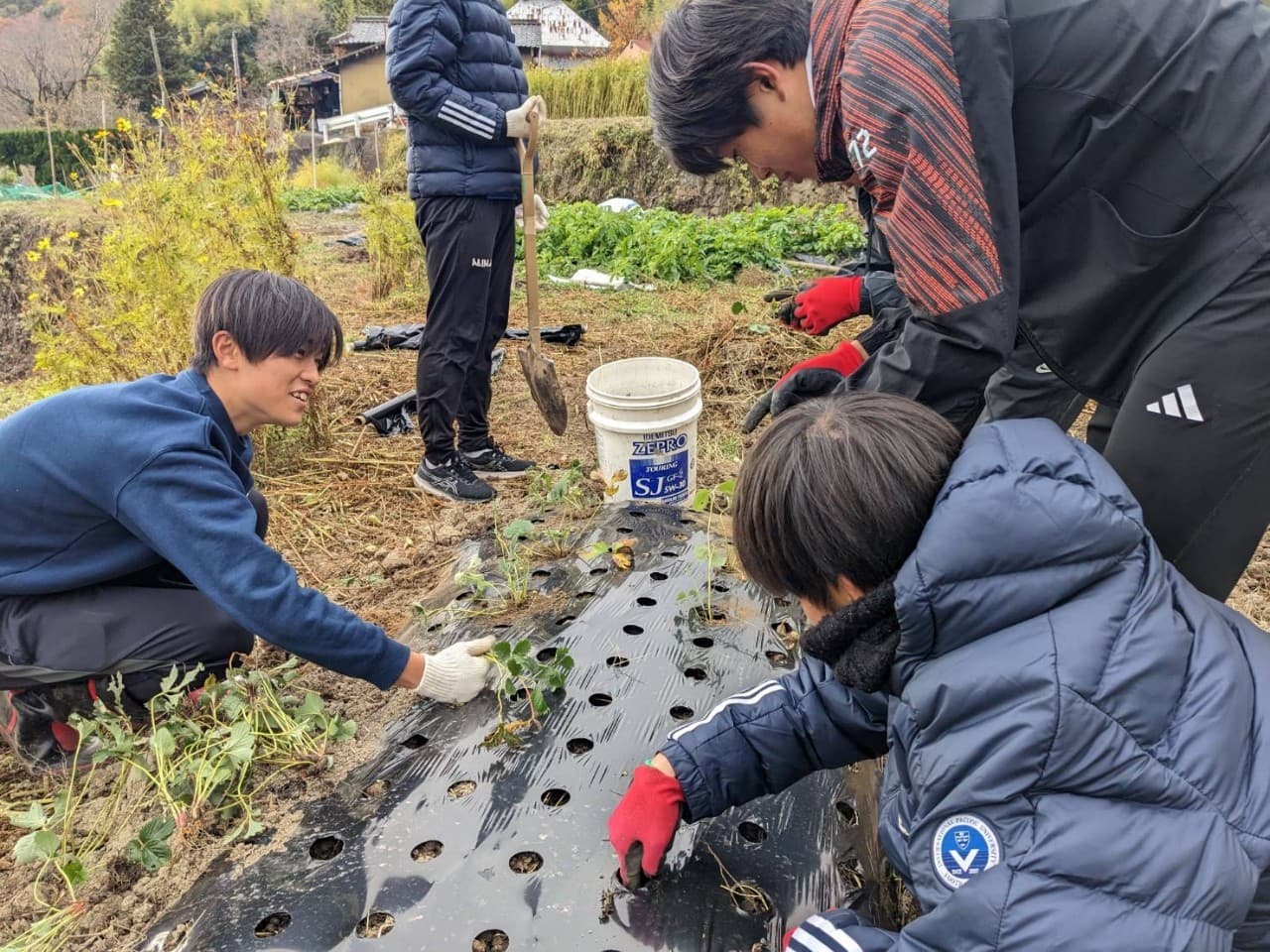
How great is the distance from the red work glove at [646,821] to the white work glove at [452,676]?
0.56 meters

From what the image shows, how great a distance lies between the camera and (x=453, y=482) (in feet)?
11.8

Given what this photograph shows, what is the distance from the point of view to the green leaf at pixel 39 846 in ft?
5.03

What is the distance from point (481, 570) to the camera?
2605 mm

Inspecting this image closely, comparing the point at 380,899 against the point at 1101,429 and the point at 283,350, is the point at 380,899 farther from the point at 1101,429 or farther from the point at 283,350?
the point at 1101,429

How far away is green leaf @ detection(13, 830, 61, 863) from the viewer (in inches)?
60.3

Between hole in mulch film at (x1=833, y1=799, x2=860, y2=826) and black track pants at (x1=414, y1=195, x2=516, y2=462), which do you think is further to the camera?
black track pants at (x1=414, y1=195, x2=516, y2=462)

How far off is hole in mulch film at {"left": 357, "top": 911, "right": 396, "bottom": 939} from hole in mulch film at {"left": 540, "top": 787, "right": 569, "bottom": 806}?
331mm

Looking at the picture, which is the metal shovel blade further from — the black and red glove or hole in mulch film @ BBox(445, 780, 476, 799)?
hole in mulch film @ BBox(445, 780, 476, 799)

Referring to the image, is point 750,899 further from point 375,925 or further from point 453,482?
point 453,482

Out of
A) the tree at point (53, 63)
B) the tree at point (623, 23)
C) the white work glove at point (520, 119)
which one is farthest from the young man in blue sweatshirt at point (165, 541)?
the tree at point (623, 23)

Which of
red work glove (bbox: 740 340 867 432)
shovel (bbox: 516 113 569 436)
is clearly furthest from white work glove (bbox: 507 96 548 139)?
red work glove (bbox: 740 340 867 432)

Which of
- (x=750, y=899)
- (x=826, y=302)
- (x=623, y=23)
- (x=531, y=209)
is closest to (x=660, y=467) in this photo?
(x=826, y=302)

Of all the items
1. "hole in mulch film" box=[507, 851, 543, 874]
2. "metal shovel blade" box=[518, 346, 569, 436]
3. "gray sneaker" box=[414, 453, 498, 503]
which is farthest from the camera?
"metal shovel blade" box=[518, 346, 569, 436]

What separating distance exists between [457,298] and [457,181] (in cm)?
46
